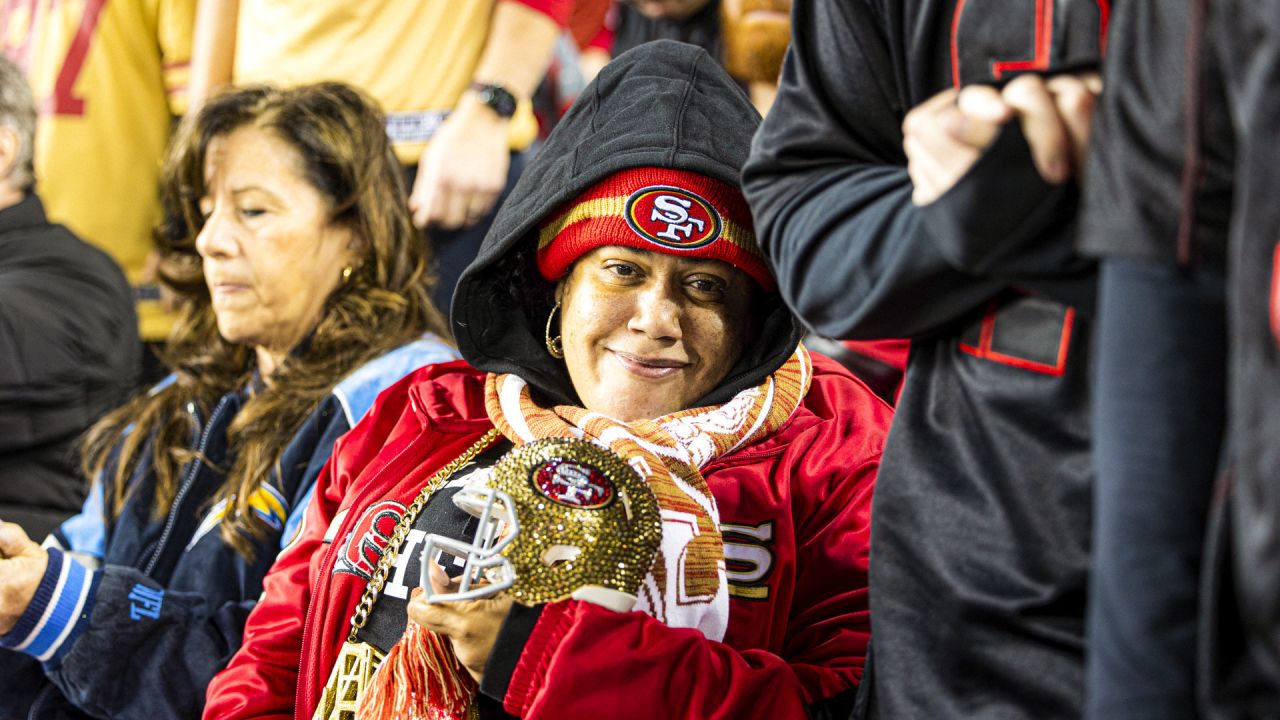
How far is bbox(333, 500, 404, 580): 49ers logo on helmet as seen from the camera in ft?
6.26

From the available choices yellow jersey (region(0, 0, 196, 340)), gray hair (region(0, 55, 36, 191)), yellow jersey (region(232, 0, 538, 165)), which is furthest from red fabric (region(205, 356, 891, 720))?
yellow jersey (region(0, 0, 196, 340))

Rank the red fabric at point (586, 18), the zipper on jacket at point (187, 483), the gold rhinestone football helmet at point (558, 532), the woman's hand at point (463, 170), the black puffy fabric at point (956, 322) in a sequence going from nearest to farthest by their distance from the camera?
the black puffy fabric at point (956, 322) < the gold rhinestone football helmet at point (558, 532) < the zipper on jacket at point (187, 483) < the woman's hand at point (463, 170) < the red fabric at point (586, 18)

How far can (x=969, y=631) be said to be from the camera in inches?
44.6

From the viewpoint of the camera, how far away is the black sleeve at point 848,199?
1103mm

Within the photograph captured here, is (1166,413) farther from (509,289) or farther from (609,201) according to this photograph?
(509,289)

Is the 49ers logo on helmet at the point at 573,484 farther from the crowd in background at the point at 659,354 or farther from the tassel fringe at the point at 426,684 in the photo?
the tassel fringe at the point at 426,684

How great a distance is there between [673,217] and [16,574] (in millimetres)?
1193

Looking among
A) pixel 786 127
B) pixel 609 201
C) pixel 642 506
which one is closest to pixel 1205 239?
pixel 786 127

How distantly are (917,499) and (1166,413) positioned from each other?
0.33m

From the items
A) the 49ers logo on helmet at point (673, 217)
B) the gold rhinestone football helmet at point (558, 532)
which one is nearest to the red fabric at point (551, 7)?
the 49ers logo on helmet at point (673, 217)

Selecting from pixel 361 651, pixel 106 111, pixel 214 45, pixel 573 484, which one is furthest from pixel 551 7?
pixel 573 484

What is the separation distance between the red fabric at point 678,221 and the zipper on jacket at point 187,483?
1.03 m

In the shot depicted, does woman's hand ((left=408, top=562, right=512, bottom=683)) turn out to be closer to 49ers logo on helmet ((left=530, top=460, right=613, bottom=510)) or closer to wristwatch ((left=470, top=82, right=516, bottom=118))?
49ers logo on helmet ((left=530, top=460, right=613, bottom=510))

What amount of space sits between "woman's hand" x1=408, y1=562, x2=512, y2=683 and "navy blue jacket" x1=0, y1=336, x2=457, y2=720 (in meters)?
0.93
